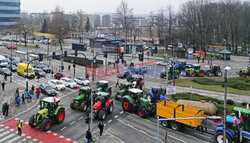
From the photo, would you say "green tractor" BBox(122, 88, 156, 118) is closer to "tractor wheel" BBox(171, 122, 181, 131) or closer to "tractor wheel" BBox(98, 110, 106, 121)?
"tractor wheel" BBox(98, 110, 106, 121)

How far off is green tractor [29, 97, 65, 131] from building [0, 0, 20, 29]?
12307 centimetres

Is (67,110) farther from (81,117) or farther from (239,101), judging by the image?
(239,101)

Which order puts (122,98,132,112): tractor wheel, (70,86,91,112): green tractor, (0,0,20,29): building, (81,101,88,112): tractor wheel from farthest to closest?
(0,0,20,29): building < (70,86,91,112): green tractor < (81,101,88,112): tractor wheel < (122,98,132,112): tractor wheel

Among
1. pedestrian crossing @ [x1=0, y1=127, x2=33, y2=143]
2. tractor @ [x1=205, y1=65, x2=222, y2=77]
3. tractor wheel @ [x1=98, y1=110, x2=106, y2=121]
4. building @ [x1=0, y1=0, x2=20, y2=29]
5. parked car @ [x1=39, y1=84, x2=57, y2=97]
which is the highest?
building @ [x1=0, y1=0, x2=20, y2=29]

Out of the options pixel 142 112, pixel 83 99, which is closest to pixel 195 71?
pixel 142 112

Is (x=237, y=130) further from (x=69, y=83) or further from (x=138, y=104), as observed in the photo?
(x=69, y=83)

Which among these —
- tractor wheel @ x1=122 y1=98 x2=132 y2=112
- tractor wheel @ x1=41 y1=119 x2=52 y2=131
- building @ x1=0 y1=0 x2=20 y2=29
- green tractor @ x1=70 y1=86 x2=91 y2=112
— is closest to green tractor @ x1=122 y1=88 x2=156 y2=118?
tractor wheel @ x1=122 y1=98 x2=132 y2=112

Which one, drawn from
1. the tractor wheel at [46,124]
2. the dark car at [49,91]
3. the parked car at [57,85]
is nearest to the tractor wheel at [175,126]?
the tractor wheel at [46,124]

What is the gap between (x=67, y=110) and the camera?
2562 cm

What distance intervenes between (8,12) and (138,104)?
430ft

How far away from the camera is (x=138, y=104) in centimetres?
2448

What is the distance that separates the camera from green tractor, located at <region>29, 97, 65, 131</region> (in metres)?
20.3

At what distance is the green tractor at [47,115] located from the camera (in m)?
20.3

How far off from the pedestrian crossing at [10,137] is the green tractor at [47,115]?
1605 millimetres
